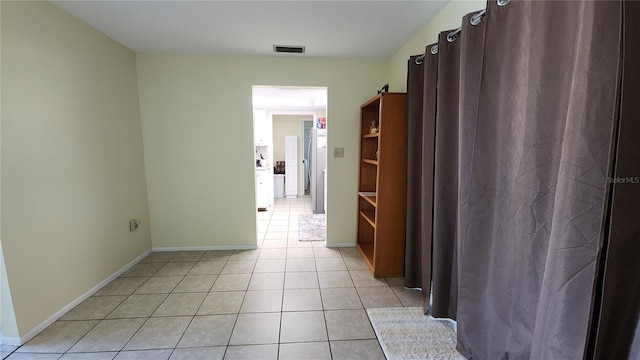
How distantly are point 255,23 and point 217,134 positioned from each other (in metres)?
1.32

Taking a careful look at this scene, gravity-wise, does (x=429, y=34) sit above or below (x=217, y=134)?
above

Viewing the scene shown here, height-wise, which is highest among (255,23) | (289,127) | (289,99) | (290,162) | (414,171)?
(255,23)

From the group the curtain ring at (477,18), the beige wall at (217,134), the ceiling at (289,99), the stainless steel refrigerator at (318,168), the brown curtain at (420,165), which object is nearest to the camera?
A: the curtain ring at (477,18)

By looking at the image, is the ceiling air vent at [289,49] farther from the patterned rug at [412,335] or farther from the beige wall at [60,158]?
the patterned rug at [412,335]

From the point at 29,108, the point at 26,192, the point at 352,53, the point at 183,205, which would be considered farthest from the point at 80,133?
the point at 352,53

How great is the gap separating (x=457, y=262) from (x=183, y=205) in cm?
288

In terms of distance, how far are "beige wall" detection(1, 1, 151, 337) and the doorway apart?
1441mm

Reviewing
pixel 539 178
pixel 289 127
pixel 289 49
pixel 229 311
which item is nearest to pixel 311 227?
pixel 229 311

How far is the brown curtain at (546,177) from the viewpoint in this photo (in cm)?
83

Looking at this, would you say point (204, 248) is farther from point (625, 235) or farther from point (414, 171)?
point (625, 235)

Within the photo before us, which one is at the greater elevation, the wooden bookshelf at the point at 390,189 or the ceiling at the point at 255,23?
the ceiling at the point at 255,23

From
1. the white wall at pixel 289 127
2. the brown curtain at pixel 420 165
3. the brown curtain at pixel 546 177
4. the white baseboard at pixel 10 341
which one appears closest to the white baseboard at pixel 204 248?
the white baseboard at pixel 10 341

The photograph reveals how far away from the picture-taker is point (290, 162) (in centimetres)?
693

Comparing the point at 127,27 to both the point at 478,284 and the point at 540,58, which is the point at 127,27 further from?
the point at 478,284
